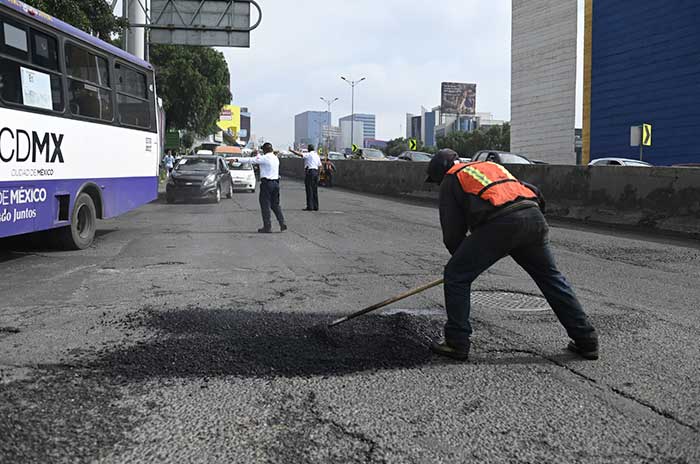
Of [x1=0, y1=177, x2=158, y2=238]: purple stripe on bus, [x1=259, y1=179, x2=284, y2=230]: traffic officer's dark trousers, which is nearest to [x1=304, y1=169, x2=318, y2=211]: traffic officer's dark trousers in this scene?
[x1=259, y1=179, x2=284, y2=230]: traffic officer's dark trousers

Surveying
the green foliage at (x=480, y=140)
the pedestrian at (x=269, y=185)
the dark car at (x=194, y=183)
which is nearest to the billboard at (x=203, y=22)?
the dark car at (x=194, y=183)

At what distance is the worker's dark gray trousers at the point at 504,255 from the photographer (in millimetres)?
4082

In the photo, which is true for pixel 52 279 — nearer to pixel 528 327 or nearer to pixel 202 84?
pixel 528 327

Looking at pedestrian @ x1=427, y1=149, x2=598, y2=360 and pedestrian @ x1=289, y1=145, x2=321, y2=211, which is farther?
pedestrian @ x1=289, y1=145, x2=321, y2=211

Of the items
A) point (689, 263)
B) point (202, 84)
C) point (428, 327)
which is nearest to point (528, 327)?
point (428, 327)

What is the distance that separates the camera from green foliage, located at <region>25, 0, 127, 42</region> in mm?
13336

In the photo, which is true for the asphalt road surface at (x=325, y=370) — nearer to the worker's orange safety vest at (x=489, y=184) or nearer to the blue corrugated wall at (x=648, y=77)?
the worker's orange safety vest at (x=489, y=184)

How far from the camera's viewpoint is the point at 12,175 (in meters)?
7.60

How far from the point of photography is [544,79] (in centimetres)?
4428

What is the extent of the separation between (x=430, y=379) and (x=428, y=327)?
3.69 feet

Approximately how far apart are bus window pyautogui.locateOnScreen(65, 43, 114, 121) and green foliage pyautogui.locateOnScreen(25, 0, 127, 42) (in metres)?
3.44

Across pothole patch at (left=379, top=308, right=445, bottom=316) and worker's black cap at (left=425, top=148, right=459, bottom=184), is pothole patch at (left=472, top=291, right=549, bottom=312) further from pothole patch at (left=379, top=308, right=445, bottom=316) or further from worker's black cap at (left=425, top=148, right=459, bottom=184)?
worker's black cap at (left=425, top=148, right=459, bottom=184)

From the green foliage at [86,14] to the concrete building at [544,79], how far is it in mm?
32542

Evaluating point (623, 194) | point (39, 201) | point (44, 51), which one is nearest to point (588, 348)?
point (39, 201)
